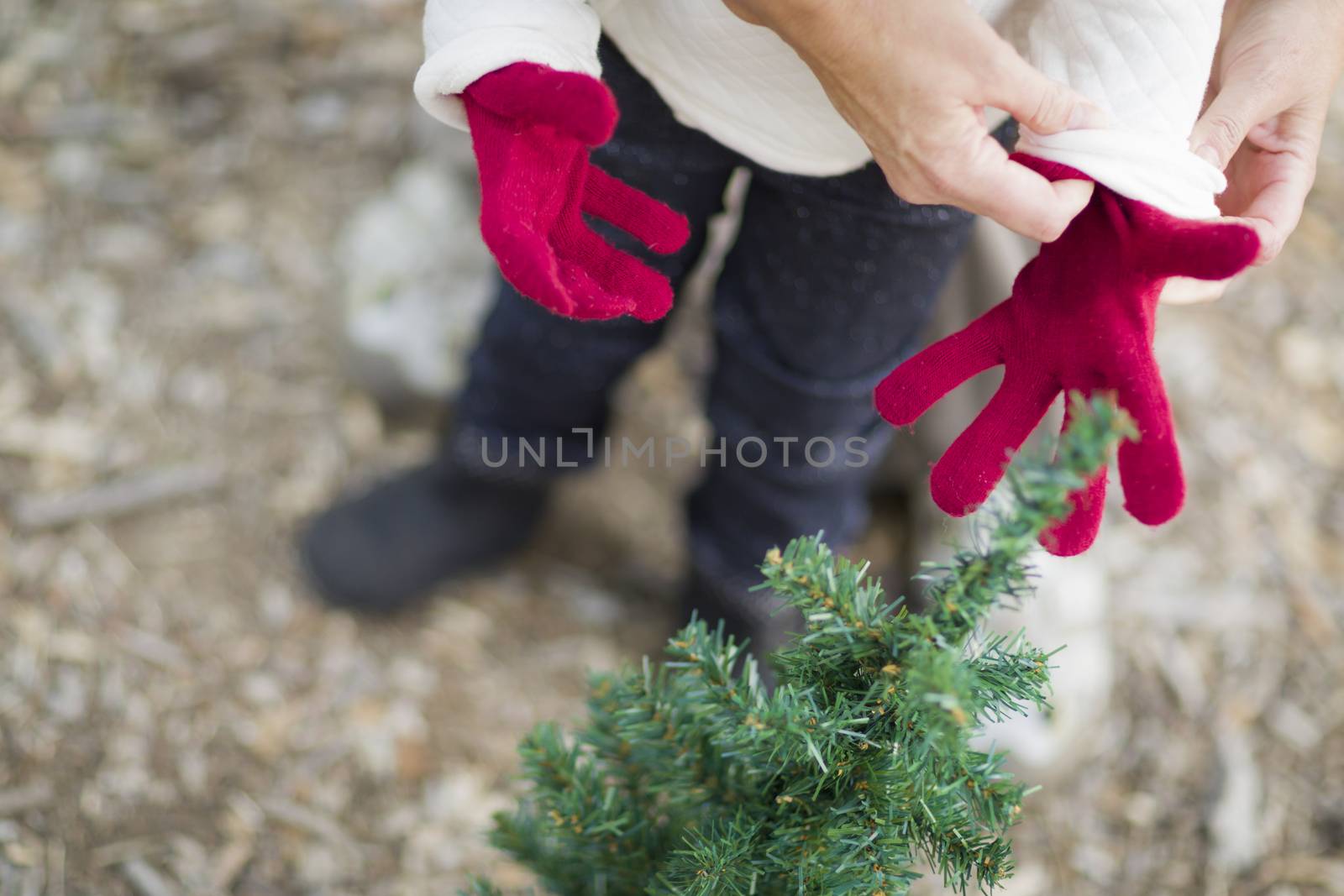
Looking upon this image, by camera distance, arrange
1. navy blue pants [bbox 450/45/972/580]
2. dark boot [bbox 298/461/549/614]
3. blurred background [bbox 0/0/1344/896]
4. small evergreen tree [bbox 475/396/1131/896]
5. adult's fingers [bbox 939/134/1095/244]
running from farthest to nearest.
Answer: dark boot [bbox 298/461/549/614]
blurred background [bbox 0/0/1344/896]
navy blue pants [bbox 450/45/972/580]
adult's fingers [bbox 939/134/1095/244]
small evergreen tree [bbox 475/396/1131/896]

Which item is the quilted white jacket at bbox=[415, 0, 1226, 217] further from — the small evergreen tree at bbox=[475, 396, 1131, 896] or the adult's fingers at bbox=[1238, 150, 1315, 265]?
the small evergreen tree at bbox=[475, 396, 1131, 896]

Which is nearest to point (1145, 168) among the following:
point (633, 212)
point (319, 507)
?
point (633, 212)

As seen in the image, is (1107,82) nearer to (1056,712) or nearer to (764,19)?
(764,19)

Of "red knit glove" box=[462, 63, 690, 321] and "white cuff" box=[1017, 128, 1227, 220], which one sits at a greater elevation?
"white cuff" box=[1017, 128, 1227, 220]

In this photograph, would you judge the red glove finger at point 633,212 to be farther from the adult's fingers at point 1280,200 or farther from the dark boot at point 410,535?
Answer: the dark boot at point 410,535

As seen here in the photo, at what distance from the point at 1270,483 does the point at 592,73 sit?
4.64 ft

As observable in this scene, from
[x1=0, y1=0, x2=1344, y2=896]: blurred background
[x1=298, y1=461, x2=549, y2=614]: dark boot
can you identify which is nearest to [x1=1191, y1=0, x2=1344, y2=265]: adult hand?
[x1=0, y1=0, x2=1344, y2=896]: blurred background

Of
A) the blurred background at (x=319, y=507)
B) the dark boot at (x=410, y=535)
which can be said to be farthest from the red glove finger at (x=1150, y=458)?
the dark boot at (x=410, y=535)

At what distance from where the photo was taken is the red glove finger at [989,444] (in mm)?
667

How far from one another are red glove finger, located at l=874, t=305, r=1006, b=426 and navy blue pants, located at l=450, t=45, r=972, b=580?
186 millimetres

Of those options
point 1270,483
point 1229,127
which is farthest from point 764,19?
point 1270,483

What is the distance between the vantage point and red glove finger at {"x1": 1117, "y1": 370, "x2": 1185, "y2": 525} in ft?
2.01

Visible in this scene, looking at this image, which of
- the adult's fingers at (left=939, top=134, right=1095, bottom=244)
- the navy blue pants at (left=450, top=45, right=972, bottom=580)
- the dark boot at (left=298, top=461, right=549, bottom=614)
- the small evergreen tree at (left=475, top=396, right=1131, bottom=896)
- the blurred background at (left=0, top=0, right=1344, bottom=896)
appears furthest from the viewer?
the dark boot at (left=298, top=461, right=549, bottom=614)

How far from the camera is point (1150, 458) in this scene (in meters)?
0.62
